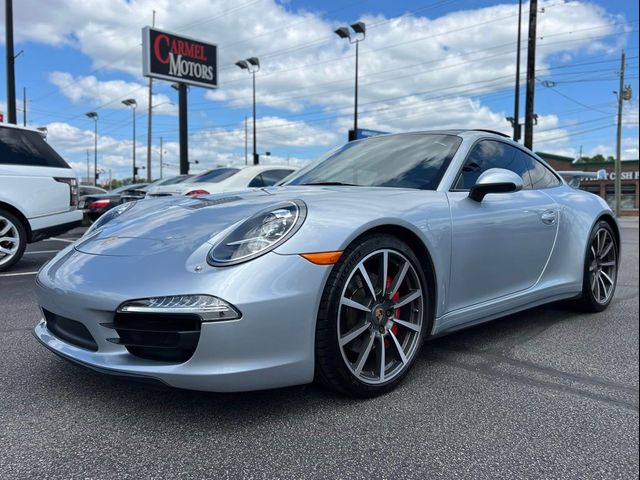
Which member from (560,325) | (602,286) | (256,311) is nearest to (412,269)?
(256,311)

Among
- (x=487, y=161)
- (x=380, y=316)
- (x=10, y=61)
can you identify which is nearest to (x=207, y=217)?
(x=380, y=316)

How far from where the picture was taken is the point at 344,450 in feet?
6.13

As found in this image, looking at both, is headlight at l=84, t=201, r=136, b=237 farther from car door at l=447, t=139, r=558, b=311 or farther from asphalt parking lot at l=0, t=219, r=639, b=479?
car door at l=447, t=139, r=558, b=311

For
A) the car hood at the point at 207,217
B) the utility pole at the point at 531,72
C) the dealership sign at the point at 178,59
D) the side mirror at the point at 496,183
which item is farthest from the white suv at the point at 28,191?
the utility pole at the point at 531,72

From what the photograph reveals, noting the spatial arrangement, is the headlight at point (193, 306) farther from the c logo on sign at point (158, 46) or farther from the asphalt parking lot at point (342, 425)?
the c logo on sign at point (158, 46)

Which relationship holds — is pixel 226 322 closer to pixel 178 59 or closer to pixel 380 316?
pixel 380 316

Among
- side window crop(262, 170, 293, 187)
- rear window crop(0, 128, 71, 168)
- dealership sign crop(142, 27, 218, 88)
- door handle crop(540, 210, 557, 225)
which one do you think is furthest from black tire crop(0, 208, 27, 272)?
dealership sign crop(142, 27, 218, 88)

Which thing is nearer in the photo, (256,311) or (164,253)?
(256,311)

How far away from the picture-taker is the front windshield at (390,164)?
2.94 metres

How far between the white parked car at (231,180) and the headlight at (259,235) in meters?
5.99

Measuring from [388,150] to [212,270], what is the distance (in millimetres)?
1754

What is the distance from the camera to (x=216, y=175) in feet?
28.7

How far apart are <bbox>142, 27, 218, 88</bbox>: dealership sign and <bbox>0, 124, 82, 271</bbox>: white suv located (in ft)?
42.5

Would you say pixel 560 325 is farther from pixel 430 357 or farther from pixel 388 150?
pixel 388 150
